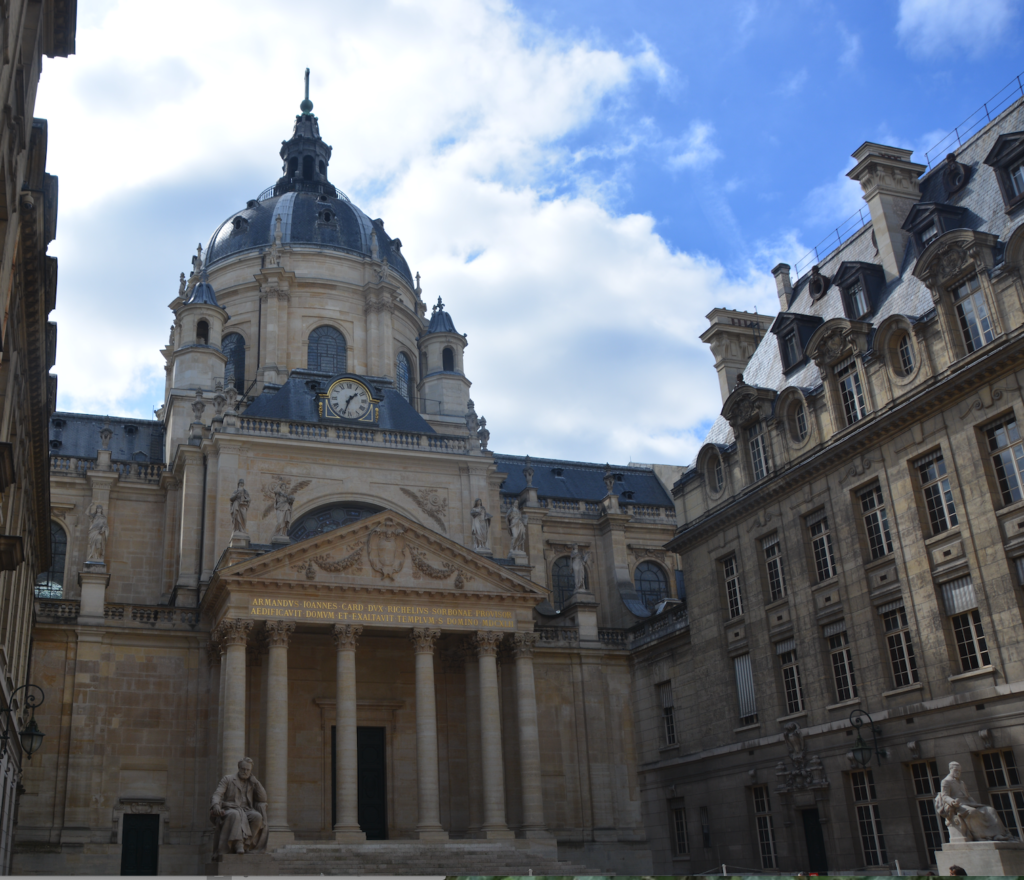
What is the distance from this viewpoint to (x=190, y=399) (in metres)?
46.4

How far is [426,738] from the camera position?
35.0 metres

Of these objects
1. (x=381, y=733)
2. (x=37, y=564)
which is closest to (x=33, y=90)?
(x=37, y=564)

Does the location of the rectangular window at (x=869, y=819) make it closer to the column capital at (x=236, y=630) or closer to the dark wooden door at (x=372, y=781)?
the dark wooden door at (x=372, y=781)

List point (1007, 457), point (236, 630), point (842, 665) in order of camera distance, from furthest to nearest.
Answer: point (236, 630)
point (842, 665)
point (1007, 457)

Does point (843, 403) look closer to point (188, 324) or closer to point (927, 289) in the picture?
point (927, 289)

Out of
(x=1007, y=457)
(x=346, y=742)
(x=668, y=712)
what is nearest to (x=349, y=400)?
(x=346, y=742)

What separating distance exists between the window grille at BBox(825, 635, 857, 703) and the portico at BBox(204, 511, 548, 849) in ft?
40.0

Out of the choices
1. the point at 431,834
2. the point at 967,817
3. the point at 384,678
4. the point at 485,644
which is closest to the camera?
the point at 967,817

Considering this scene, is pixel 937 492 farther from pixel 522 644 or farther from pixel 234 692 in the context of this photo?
pixel 234 692

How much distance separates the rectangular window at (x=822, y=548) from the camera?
29297mm

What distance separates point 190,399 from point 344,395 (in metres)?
7.52

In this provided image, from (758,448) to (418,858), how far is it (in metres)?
16.6

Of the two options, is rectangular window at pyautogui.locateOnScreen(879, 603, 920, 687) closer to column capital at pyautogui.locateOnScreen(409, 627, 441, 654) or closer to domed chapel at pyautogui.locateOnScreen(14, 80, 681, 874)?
domed chapel at pyautogui.locateOnScreen(14, 80, 681, 874)

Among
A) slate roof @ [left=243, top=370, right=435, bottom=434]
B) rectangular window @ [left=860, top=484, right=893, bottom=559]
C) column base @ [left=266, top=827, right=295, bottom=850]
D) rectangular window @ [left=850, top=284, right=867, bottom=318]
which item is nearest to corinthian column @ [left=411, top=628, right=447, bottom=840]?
column base @ [left=266, top=827, right=295, bottom=850]
